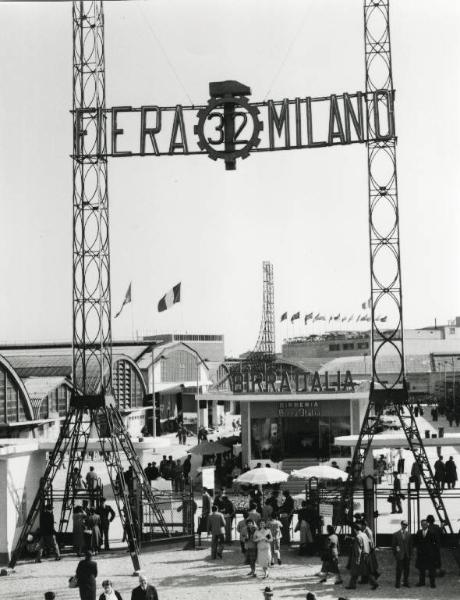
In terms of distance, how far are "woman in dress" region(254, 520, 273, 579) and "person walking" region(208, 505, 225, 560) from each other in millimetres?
1855

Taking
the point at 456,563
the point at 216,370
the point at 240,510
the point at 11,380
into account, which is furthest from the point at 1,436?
the point at 216,370

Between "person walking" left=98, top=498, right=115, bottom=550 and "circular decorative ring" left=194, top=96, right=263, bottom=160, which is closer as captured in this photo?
"person walking" left=98, top=498, right=115, bottom=550

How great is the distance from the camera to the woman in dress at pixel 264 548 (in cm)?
1877

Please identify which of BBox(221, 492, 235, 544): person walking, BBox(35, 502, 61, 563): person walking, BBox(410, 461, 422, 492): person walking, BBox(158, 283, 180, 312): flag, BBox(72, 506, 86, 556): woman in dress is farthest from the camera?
BBox(158, 283, 180, 312): flag

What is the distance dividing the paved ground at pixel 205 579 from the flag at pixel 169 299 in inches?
827

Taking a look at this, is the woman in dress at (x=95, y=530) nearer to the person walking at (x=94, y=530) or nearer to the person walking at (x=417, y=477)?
the person walking at (x=94, y=530)

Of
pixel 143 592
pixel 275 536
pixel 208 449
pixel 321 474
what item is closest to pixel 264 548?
pixel 275 536

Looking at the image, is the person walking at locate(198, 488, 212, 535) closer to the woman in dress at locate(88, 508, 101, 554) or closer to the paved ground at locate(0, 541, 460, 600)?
the paved ground at locate(0, 541, 460, 600)

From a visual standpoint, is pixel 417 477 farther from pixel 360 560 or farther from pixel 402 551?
pixel 360 560

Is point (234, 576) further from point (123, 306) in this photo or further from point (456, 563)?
point (123, 306)

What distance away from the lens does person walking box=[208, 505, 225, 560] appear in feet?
67.8

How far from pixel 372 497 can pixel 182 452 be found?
2735 centimetres

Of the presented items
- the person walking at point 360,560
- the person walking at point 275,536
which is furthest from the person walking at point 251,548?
the person walking at point 360,560

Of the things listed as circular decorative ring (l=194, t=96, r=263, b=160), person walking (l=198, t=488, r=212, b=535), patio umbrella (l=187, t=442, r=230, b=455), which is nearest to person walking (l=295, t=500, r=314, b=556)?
person walking (l=198, t=488, r=212, b=535)
